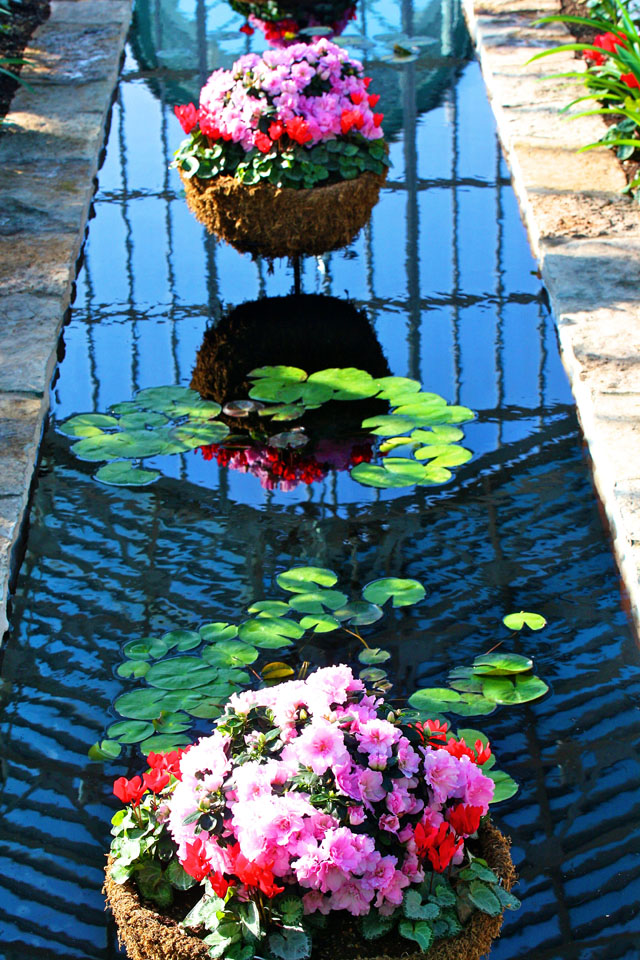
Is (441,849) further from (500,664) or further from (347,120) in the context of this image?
(347,120)

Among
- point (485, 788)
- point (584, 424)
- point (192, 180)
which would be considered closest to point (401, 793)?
point (485, 788)

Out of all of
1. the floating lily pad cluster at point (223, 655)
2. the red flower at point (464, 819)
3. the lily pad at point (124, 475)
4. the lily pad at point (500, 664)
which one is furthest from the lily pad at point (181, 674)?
the red flower at point (464, 819)

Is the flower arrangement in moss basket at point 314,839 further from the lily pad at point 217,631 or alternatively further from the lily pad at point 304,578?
the lily pad at point 304,578

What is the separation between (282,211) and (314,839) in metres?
3.57

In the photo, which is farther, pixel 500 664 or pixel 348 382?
pixel 348 382

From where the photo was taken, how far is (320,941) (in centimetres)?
194

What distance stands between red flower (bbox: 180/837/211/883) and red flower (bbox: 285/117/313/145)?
364cm

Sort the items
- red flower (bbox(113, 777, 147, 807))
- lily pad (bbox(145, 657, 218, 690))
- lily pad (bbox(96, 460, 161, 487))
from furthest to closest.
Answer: lily pad (bbox(96, 460, 161, 487)), lily pad (bbox(145, 657, 218, 690)), red flower (bbox(113, 777, 147, 807))

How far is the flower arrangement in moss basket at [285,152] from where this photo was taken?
16.2ft

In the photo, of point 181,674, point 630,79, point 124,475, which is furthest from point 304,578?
point 630,79

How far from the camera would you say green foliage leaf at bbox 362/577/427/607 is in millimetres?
3338

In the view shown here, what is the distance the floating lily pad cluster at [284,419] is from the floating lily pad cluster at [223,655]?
64 centimetres

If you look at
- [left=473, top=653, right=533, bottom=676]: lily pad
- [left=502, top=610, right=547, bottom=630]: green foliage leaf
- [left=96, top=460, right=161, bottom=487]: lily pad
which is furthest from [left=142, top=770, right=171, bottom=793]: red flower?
[left=96, top=460, right=161, bottom=487]: lily pad

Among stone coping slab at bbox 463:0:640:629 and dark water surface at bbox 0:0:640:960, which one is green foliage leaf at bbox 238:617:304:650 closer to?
dark water surface at bbox 0:0:640:960
